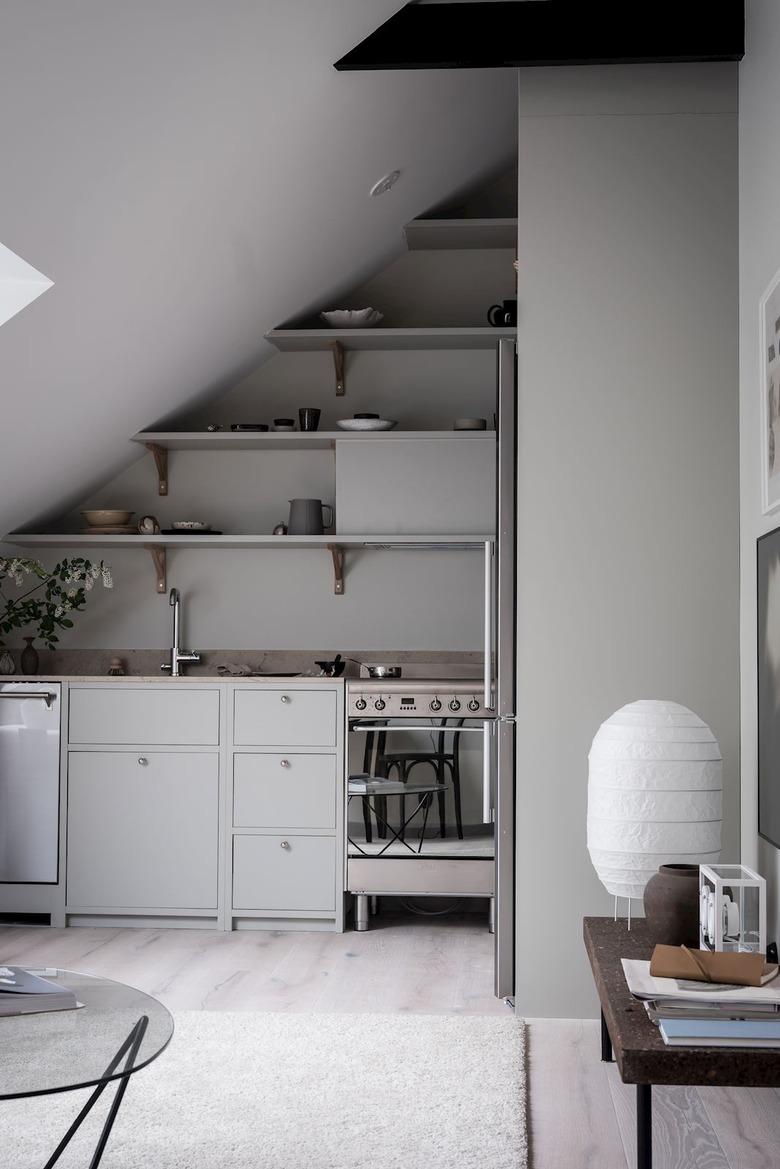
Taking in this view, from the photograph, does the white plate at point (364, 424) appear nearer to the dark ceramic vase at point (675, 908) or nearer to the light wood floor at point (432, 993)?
the light wood floor at point (432, 993)

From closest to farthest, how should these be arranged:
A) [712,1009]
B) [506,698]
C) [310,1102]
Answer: [712,1009] → [310,1102] → [506,698]

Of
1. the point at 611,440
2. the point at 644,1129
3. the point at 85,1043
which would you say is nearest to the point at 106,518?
the point at 611,440

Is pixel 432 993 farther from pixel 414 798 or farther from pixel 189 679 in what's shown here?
pixel 189 679

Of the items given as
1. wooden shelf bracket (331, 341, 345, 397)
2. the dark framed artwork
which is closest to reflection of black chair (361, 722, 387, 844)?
wooden shelf bracket (331, 341, 345, 397)

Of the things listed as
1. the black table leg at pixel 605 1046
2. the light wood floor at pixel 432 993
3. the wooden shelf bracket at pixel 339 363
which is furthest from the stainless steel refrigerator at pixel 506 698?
the wooden shelf bracket at pixel 339 363

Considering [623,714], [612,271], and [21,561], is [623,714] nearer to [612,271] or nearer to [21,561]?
[612,271]

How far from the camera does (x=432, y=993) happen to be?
11.5 feet

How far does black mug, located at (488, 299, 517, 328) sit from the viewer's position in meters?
4.60

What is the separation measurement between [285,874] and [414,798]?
58 cm

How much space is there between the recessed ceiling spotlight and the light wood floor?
2.80 m

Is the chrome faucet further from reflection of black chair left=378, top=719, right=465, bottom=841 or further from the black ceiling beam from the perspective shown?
the black ceiling beam

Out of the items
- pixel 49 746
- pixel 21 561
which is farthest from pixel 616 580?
pixel 21 561

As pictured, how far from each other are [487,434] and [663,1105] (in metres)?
2.72

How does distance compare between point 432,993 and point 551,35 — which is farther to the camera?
point 432,993
